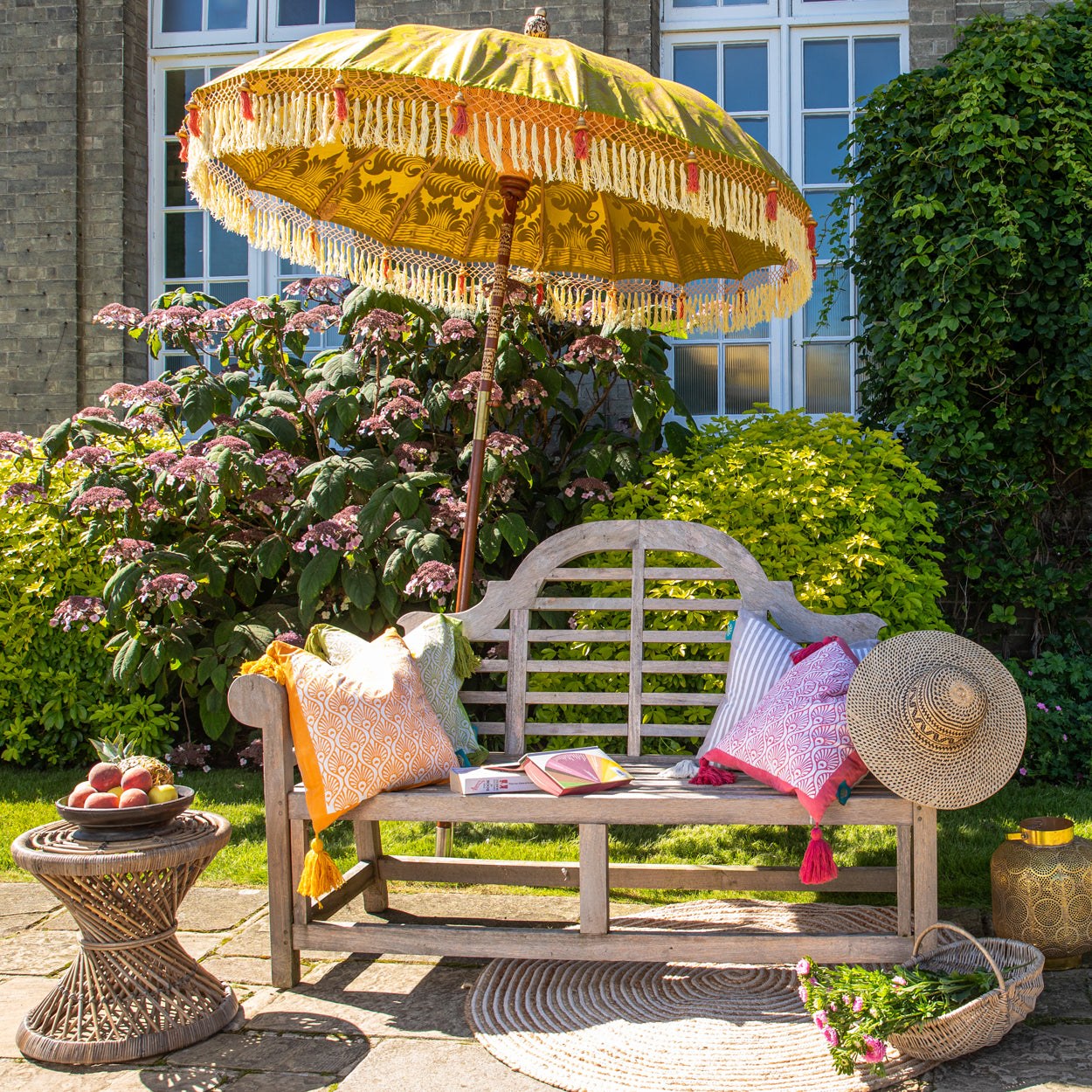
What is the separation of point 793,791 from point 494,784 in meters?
0.75

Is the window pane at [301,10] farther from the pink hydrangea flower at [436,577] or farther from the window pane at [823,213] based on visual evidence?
the pink hydrangea flower at [436,577]

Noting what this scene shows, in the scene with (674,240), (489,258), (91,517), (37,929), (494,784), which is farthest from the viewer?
(91,517)

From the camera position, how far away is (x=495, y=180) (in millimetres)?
3793

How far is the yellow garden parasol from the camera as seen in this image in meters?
2.57

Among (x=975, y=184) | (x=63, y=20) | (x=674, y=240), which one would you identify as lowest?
(x=674, y=240)

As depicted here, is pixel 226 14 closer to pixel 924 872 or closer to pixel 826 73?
pixel 826 73

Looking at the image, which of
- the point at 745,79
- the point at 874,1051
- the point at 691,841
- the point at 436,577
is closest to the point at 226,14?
the point at 745,79

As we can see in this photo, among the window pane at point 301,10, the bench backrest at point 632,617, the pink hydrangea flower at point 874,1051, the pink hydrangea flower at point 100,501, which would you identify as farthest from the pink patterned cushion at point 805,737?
the window pane at point 301,10

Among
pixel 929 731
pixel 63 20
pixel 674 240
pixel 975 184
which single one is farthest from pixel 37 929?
pixel 63 20

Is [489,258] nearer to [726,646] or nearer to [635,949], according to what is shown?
[726,646]

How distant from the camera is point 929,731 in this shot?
249 centimetres

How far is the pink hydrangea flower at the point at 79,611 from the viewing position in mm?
4559

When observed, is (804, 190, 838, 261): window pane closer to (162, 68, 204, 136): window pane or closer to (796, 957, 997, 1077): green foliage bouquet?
(162, 68, 204, 136): window pane

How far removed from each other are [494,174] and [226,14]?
3.91m
